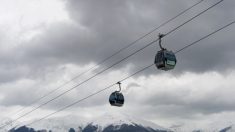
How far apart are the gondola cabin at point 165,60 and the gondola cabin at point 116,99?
16731mm

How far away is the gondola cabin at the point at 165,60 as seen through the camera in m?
57.8

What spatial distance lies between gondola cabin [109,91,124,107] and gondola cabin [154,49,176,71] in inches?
659

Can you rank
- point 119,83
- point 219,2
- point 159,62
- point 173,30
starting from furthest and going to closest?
point 119,83
point 159,62
point 173,30
point 219,2

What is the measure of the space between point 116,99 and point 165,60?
18243mm

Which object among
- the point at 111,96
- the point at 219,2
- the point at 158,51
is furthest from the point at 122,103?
the point at 219,2

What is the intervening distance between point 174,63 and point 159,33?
6.13 m

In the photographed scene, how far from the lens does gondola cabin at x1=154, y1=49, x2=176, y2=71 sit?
5775 cm

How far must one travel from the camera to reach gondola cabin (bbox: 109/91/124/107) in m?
73.6

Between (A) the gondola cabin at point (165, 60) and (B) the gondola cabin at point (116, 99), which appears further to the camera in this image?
(B) the gondola cabin at point (116, 99)

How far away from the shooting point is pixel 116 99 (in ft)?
242

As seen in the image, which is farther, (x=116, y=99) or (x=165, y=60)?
(x=116, y=99)

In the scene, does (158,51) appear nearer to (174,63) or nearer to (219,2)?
(174,63)

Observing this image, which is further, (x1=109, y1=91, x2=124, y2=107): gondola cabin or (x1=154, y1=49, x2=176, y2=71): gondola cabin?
(x1=109, y1=91, x2=124, y2=107): gondola cabin

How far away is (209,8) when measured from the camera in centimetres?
4081
